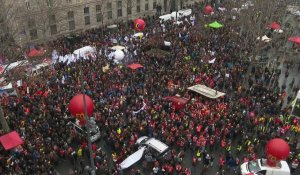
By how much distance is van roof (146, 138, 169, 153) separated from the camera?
20.2m

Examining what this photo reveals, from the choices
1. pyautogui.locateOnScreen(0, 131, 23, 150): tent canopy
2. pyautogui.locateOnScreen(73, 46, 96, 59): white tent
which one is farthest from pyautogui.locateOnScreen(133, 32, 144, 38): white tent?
pyautogui.locateOnScreen(0, 131, 23, 150): tent canopy

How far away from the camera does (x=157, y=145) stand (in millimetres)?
20484

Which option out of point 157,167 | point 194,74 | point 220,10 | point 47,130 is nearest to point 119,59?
point 194,74

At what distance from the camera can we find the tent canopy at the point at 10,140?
19344mm

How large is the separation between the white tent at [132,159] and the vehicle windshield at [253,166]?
21.4 feet

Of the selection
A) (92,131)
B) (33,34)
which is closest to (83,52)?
(33,34)

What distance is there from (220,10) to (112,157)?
34.7m

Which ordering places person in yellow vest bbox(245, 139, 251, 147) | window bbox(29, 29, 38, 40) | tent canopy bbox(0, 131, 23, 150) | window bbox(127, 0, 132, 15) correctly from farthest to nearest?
1. window bbox(127, 0, 132, 15)
2. window bbox(29, 29, 38, 40)
3. person in yellow vest bbox(245, 139, 251, 147)
4. tent canopy bbox(0, 131, 23, 150)

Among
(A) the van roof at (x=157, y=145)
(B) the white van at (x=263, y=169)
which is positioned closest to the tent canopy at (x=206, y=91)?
(A) the van roof at (x=157, y=145)

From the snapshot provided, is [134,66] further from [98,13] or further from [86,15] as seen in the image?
[98,13]

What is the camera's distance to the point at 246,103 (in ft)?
81.7

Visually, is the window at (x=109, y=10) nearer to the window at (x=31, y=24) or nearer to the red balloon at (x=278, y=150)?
the window at (x=31, y=24)

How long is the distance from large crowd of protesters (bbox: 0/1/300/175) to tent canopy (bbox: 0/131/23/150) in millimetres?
661

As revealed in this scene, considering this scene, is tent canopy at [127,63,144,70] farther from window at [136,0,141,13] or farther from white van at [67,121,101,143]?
window at [136,0,141,13]
